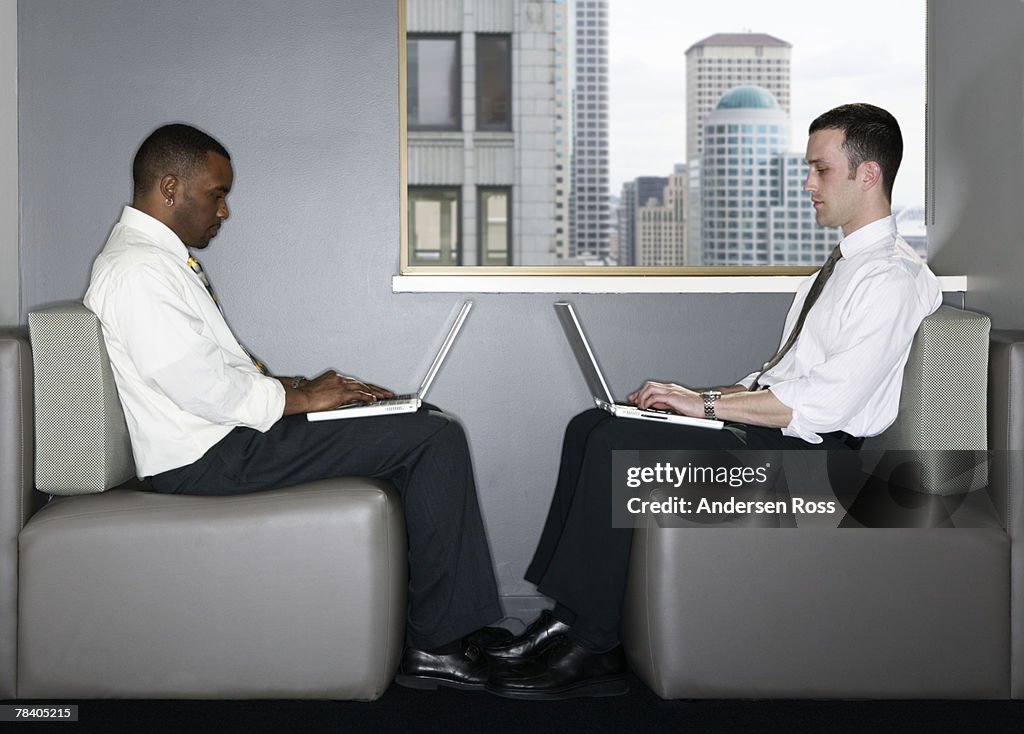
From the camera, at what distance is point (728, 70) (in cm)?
333

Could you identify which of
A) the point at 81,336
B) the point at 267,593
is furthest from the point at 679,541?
the point at 81,336

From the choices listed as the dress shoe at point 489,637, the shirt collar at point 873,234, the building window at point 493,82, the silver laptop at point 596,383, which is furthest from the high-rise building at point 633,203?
the dress shoe at point 489,637

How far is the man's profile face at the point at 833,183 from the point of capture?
2.62m

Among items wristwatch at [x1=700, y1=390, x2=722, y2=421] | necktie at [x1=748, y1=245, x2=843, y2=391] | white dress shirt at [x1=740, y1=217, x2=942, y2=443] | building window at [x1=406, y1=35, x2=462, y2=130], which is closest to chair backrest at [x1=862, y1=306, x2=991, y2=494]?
white dress shirt at [x1=740, y1=217, x2=942, y2=443]

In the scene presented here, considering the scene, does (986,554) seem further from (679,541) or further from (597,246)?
(597,246)

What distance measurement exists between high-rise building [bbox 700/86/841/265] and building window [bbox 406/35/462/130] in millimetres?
811

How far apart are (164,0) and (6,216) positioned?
0.80 metres

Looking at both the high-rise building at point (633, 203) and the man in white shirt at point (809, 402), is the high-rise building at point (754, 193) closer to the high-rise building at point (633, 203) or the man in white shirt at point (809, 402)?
the high-rise building at point (633, 203)

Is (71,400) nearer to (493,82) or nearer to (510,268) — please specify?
(510,268)

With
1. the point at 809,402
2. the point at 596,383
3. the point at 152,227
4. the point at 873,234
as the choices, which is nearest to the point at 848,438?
the point at 809,402

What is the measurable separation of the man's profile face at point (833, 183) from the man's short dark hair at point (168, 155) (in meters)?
1.54

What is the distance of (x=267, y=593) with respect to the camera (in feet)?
7.98

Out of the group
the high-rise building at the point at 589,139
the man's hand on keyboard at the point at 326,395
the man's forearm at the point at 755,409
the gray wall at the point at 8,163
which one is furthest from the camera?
the high-rise building at the point at 589,139

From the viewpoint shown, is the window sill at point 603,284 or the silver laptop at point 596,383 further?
the window sill at point 603,284
